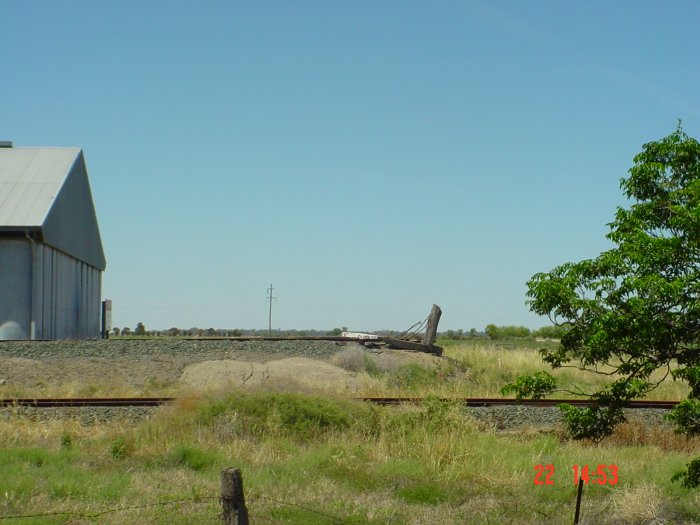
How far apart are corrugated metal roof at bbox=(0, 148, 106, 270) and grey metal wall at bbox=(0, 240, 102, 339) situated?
0.58 m

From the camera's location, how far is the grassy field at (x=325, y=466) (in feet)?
31.0

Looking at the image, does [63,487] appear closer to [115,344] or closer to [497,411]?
[497,411]

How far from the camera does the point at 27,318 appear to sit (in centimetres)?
2958

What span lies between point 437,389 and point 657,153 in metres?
12.5

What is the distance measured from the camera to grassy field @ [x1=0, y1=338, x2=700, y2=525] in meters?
9.45

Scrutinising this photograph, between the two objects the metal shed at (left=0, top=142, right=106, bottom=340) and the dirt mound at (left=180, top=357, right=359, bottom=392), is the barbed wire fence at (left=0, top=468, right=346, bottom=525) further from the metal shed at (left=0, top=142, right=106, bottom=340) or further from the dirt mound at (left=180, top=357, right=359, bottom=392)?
the metal shed at (left=0, top=142, right=106, bottom=340)

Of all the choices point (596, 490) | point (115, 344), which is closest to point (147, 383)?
point (115, 344)

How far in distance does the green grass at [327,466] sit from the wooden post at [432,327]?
503 inches

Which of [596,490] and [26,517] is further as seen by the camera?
[596,490]

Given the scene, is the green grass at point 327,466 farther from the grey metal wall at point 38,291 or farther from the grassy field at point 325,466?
the grey metal wall at point 38,291

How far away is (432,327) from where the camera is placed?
2812cm
